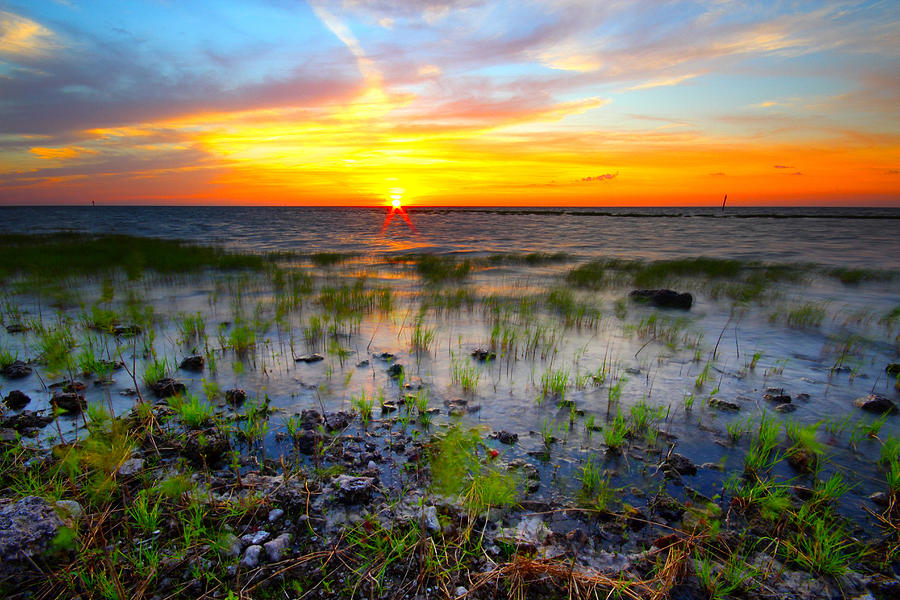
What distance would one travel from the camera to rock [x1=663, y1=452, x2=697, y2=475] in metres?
4.00

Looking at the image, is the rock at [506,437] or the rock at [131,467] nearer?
the rock at [131,467]

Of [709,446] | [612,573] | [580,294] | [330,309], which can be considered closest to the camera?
[612,573]

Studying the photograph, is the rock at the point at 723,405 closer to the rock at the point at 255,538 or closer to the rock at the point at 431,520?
the rock at the point at 431,520

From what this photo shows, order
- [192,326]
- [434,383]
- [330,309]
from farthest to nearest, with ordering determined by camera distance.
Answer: [330,309]
[192,326]
[434,383]

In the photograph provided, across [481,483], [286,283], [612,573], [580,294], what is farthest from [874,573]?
[286,283]

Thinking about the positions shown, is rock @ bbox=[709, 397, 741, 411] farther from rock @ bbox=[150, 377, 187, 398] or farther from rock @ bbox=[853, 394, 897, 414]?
rock @ bbox=[150, 377, 187, 398]

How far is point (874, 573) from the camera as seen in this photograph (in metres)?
2.87

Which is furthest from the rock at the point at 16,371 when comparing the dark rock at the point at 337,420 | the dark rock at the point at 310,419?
the dark rock at the point at 337,420

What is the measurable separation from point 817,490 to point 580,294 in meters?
9.94

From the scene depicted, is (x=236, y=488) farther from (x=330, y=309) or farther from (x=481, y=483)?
(x=330, y=309)

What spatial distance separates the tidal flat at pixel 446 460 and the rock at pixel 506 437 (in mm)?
29

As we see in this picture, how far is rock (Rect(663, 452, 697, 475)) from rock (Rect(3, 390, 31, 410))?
301 inches

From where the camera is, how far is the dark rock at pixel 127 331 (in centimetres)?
764

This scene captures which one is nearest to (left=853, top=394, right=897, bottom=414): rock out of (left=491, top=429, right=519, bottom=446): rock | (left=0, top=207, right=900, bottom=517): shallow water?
(left=0, top=207, right=900, bottom=517): shallow water
